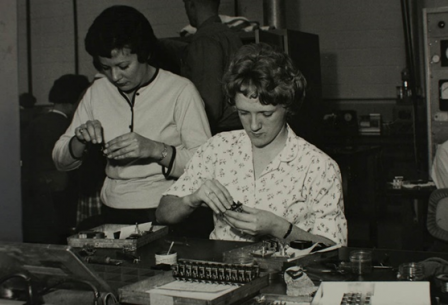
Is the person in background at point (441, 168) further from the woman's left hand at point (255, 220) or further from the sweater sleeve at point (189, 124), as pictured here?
the woman's left hand at point (255, 220)

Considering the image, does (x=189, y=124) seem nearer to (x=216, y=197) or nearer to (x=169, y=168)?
(x=169, y=168)

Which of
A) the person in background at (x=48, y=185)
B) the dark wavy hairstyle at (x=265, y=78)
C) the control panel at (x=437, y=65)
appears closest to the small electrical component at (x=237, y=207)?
the dark wavy hairstyle at (x=265, y=78)

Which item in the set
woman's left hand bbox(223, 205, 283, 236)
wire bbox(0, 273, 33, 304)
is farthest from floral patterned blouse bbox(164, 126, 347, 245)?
wire bbox(0, 273, 33, 304)

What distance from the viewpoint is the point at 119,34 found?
271cm

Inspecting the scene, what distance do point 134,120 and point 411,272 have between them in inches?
65.4

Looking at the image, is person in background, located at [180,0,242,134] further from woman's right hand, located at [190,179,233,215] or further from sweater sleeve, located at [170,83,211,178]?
woman's right hand, located at [190,179,233,215]

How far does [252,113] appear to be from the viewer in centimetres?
219

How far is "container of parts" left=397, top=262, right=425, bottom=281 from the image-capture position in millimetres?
1544

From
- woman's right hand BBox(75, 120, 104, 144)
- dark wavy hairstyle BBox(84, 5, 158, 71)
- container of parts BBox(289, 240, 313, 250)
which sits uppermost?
dark wavy hairstyle BBox(84, 5, 158, 71)

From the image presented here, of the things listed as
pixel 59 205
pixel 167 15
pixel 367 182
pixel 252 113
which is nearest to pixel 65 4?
pixel 167 15

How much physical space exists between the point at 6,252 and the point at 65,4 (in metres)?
5.54

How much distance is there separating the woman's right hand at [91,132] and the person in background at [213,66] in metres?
0.82

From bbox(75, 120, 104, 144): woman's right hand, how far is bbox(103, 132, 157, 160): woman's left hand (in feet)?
0.20

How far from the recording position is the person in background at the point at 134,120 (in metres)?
2.69
